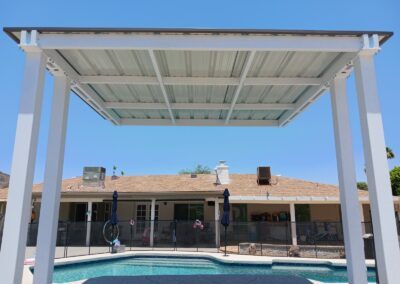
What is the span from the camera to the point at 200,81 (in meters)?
6.82

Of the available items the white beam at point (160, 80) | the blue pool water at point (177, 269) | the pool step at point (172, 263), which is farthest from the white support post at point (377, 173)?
the pool step at point (172, 263)

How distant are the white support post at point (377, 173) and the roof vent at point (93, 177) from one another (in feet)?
A: 60.5

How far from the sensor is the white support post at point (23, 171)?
4.13 metres

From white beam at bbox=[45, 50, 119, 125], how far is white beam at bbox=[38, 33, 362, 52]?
897 mm

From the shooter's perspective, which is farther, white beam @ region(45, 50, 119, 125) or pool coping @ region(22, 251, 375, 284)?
pool coping @ region(22, 251, 375, 284)

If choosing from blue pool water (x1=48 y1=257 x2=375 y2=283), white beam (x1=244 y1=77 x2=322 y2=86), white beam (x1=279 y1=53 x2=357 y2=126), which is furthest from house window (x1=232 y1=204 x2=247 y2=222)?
white beam (x1=244 y1=77 x2=322 y2=86)

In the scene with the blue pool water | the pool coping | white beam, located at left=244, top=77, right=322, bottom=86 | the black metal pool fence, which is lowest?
the blue pool water

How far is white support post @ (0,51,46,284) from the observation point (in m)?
4.13

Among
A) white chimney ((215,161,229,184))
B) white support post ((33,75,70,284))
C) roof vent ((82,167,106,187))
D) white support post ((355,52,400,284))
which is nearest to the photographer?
white support post ((355,52,400,284))

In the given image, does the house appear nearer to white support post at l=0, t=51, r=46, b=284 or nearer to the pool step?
the pool step

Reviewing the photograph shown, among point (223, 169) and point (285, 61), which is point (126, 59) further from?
point (223, 169)

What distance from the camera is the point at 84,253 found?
15.7 m

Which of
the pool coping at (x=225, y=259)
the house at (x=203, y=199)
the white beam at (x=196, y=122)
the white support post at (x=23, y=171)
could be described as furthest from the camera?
the house at (x=203, y=199)

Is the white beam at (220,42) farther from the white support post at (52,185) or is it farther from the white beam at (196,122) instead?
the white beam at (196,122)
